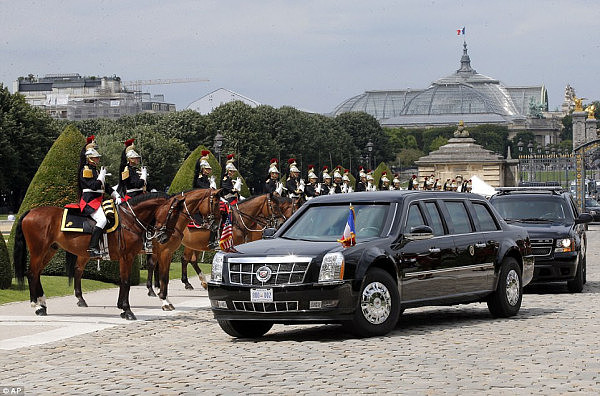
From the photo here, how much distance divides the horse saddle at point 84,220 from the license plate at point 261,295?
4.85m

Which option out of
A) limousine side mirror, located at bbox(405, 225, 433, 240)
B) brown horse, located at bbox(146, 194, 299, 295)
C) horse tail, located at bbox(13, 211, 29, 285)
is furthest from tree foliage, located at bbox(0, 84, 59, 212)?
limousine side mirror, located at bbox(405, 225, 433, 240)

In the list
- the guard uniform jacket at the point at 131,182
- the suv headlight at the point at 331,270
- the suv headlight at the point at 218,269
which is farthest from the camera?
the guard uniform jacket at the point at 131,182

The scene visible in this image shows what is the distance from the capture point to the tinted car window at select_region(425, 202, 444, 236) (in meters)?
15.5

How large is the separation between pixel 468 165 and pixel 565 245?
8109 centimetres

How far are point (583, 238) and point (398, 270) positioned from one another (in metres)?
10.1

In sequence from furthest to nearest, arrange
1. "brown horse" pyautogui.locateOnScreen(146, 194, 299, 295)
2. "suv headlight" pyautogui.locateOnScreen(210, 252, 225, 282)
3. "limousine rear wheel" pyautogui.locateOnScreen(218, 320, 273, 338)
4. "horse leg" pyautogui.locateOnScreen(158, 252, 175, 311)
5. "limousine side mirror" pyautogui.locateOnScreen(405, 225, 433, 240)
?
"brown horse" pyautogui.locateOnScreen(146, 194, 299, 295) → "horse leg" pyautogui.locateOnScreen(158, 252, 175, 311) → "limousine side mirror" pyautogui.locateOnScreen(405, 225, 433, 240) → "limousine rear wheel" pyautogui.locateOnScreen(218, 320, 273, 338) → "suv headlight" pyautogui.locateOnScreen(210, 252, 225, 282)

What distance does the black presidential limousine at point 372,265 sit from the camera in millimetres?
13539

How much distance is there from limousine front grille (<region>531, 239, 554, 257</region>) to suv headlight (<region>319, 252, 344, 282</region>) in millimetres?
8030

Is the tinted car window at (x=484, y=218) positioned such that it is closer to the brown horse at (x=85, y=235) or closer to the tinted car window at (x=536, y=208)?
the brown horse at (x=85, y=235)

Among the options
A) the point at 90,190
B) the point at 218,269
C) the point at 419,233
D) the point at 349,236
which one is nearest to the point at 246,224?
the point at 90,190

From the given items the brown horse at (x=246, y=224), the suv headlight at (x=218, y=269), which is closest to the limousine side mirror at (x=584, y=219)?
the brown horse at (x=246, y=224)

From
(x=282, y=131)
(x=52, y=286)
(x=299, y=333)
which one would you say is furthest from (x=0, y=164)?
(x=299, y=333)

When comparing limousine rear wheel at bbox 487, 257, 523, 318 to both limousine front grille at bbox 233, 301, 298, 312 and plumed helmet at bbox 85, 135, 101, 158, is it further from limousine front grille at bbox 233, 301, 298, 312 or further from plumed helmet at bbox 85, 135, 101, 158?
plumed helmet at bbox 85, 135, 101, 158

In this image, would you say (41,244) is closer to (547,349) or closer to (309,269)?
(309,269)
